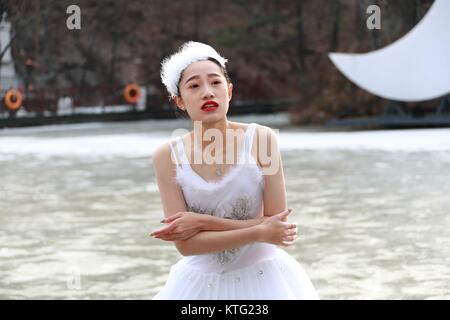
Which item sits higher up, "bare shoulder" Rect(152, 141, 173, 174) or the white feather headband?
the white feather headband

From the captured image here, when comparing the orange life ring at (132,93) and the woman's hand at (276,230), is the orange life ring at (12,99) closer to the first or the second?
the orange life ring at (132,93)

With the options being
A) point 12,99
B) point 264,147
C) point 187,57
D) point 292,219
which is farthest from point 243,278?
point 12,99

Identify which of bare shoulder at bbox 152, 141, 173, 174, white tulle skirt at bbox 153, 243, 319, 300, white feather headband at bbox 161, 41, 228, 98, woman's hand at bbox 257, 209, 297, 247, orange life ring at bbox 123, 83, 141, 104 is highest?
white feather headband at bbox 161, 41, 228, 98

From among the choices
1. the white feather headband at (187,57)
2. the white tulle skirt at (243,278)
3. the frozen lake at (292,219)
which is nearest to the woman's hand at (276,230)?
the white tulle skirt at (243,278)

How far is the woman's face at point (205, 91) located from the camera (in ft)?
6.80

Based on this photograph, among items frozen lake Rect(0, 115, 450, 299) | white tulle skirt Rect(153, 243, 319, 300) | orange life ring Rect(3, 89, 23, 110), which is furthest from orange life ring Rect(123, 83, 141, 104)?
white tulle skirt Rect(153, 243, 319, 300)

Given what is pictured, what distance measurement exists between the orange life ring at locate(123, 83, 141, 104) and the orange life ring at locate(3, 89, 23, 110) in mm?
4002

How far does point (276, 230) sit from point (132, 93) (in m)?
26.7

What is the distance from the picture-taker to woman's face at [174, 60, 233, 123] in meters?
2.07

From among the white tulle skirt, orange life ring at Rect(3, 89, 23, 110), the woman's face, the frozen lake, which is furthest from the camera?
orange life ring at Rect(3, 89, 23, 110)

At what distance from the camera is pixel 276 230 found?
2078 millimetres

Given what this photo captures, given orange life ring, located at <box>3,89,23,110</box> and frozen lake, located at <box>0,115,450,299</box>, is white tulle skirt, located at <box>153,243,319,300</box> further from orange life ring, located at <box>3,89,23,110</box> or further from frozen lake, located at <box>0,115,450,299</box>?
orange life ring, located at <box>3,89,23,110</box>

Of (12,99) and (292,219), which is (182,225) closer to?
(292,219)

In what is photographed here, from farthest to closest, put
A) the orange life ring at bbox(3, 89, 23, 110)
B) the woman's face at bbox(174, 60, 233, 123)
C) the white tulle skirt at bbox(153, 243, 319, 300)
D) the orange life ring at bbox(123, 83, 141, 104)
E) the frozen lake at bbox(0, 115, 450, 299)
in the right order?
the orange life ring at bbox(123, 83, 141, 104) → the orange life ring at bbox(3, 89, 23, 110) → the frozen lake at bbox(0, 115, 450, 299) → the white tulle skirt at bbox(153, 243, 319, 300) → the woman's face at bbox(174, 60, 233, 123)
